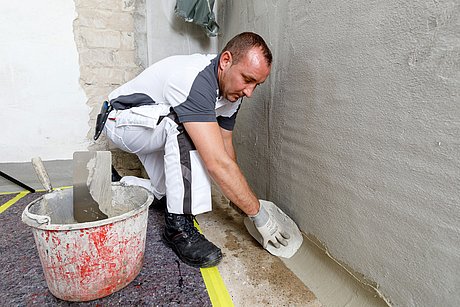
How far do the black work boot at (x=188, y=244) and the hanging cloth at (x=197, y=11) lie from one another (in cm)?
147

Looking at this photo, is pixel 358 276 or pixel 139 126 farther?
pixel 139 126

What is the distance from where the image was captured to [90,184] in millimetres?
1073

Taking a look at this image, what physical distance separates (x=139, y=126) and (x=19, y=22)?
1.36 metres

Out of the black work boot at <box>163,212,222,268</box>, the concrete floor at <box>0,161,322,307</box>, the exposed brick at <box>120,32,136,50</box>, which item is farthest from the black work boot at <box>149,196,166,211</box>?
the exposed brick at <box>120,32,136,50</box>

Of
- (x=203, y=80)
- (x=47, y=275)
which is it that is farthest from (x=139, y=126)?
(x=47, y=275)

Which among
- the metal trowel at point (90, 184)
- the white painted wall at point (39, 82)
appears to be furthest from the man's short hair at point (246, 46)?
the white painted wall at point (39, 82)

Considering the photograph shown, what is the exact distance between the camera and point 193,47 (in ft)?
7.97

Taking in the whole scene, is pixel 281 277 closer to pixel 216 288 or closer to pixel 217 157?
pixel 216 288

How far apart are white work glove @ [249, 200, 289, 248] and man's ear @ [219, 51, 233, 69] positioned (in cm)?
65

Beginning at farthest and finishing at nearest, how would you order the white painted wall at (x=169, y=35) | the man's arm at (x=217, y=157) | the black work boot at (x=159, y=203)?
the white painted wall at (x=169, y=35) → the black work boot at (x=159, y=203) → the man's arm at (x=217, y=157)

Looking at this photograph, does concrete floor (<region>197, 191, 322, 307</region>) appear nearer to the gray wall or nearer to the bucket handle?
the gray wall

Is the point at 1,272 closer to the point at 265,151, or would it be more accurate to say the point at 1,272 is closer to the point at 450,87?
the point at 265,151

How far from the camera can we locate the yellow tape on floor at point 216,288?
3.56 feet

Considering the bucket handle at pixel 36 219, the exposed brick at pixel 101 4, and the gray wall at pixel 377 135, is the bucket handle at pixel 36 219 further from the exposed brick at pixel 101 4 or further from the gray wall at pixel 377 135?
the exposed brick at pixel 101 4
